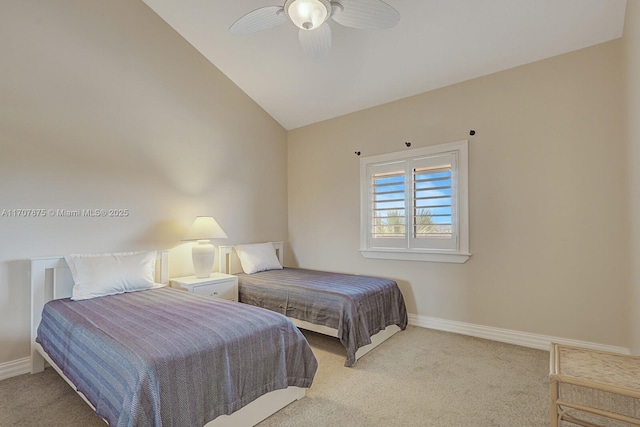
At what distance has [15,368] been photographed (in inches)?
99.7

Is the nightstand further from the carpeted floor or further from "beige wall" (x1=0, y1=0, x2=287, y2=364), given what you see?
the carpeted floor

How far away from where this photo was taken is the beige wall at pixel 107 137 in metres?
2.57

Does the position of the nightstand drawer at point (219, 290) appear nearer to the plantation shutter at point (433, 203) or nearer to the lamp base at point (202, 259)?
the lamp base at point (202, 259)

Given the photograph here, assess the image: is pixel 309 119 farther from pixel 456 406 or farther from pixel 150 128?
pixel 456 406

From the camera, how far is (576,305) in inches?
109

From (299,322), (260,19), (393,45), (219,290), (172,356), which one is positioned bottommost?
(299,322)

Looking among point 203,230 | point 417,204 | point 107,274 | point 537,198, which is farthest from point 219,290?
point 537,198

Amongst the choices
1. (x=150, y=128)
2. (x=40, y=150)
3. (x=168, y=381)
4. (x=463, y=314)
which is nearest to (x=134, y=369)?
(x=168, y=381)

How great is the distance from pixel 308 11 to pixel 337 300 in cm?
221

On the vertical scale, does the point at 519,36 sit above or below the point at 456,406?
above

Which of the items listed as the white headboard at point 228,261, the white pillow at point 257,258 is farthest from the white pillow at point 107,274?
the white pillow at point 257,258

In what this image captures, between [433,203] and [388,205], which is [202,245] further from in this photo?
[433,203]

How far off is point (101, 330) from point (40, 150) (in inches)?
71.3

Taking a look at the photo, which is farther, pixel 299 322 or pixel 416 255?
pixel 416 255
